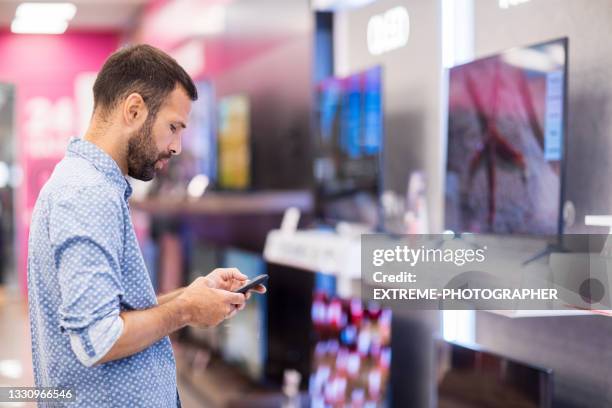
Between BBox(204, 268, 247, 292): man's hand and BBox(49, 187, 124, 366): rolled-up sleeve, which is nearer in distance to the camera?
BBox(49, 187, 124, 366): rolled-up sleeve

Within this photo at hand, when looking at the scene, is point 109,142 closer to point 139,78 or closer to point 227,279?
point 139,78

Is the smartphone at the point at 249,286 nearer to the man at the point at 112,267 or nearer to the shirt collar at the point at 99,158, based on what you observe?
the man at the point at 112,267

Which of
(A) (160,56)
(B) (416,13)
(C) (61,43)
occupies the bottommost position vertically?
(A) (160,56)

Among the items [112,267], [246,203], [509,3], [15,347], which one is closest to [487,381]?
[509,3]

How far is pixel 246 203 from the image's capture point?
15.7 feet

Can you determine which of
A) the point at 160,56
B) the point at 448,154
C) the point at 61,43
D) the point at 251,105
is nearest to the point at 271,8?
the point at 251,105

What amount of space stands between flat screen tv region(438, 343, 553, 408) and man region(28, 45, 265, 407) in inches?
39.2

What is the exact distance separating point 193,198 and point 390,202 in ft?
6.94

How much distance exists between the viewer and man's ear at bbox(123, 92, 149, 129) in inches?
66.7

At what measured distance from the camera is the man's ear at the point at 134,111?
1693mm

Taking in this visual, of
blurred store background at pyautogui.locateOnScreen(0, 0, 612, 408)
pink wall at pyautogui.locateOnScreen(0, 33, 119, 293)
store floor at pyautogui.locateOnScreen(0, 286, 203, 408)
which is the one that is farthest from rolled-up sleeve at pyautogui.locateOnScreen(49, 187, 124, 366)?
pink wall at pyautogui.locateOnScreen(0, 33, 119, 293)

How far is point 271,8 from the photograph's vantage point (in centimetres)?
483

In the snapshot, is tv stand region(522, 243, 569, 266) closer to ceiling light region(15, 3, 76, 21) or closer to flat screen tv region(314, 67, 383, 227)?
flat screen tv region(314, 67, 383, 227)

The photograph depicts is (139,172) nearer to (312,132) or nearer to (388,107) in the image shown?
(388,107)
